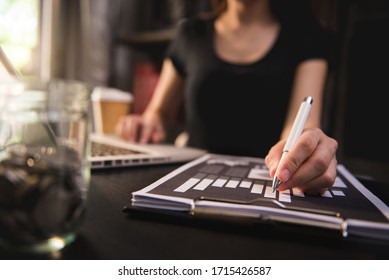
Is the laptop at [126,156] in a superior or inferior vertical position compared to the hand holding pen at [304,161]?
inferior

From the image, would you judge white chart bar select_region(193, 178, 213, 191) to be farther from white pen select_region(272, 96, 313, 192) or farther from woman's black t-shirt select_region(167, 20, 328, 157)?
woman's black t-shirt select_region(167, 20, 328, 157)

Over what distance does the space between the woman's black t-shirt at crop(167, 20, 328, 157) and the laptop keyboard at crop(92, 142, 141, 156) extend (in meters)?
0.38

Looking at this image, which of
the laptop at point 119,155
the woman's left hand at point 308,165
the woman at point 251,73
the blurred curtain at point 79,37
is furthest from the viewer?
the blurred curtain at point 79,37

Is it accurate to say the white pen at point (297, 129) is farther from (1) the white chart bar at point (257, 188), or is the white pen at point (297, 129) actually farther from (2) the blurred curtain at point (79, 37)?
(2) the blurred curtain at point (79, 37)

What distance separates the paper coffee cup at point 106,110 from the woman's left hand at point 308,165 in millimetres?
833

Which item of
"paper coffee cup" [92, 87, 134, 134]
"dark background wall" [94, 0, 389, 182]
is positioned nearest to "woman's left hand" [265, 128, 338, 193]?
"dark background wall" [94, 0, 389, 182]

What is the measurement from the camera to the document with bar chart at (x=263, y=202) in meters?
0.29

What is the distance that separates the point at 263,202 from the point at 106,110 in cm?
91

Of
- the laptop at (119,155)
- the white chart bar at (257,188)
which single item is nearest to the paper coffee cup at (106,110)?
the laptop at (119,155)

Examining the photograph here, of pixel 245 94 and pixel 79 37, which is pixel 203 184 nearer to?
pixel 245 94

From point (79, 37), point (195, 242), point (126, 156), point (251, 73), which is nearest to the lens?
point (195, 242)

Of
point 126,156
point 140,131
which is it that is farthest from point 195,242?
point 140,131

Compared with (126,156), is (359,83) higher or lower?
higher

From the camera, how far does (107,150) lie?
583mm
